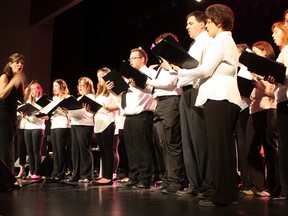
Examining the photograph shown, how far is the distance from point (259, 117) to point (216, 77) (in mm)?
1086

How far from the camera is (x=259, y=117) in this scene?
3912 millimetres

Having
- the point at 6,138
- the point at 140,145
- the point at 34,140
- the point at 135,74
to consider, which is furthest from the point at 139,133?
the point at 34,140

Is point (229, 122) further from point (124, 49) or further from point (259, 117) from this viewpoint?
point (124, 49)

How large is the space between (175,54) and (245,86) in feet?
3.10

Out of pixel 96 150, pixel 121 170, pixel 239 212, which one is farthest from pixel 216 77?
pixel 121 170

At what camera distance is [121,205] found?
3.11 m

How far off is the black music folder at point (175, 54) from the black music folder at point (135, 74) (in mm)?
802

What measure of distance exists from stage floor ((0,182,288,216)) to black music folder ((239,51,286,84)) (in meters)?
1.03

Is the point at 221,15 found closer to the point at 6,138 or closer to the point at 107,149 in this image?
the point at 6,138

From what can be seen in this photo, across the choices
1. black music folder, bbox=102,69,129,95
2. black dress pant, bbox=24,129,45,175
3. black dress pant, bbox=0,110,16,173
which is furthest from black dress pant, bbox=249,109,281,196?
black dress pant, bbox=24,129,45,175

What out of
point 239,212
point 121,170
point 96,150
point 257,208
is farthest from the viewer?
point 121,170

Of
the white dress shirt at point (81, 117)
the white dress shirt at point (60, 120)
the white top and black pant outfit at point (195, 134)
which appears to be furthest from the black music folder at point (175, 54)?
the white dress shirt at point (60, 120)

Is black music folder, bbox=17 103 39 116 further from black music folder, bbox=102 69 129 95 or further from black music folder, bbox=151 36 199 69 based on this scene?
black music folder, bbox=151 36 199 69

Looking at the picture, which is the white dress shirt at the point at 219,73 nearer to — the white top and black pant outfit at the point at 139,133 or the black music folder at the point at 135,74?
the black music folder at the point at 135,74
